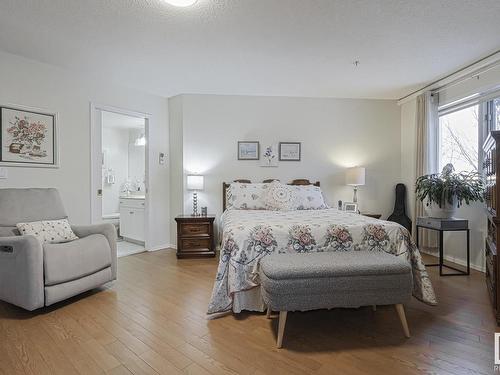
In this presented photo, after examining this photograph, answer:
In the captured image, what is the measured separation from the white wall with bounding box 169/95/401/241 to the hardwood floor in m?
2.02

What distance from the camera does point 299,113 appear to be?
424 cm

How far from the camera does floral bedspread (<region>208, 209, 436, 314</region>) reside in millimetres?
2084

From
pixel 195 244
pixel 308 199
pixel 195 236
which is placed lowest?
pixel 195 244

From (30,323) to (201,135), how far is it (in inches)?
114

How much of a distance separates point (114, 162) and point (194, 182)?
272 cm

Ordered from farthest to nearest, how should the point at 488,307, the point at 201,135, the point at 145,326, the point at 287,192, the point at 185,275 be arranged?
the point at 201,135
the point at 287,192
the point at 185,275
the point at 488,307
the point at 145,326

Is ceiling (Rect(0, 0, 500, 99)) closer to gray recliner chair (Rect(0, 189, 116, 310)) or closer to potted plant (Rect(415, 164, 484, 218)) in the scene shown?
potted plant (Rect(415, 164, 484, 218))

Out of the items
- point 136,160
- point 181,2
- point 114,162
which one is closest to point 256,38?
point 181,2

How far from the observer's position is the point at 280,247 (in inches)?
84.7

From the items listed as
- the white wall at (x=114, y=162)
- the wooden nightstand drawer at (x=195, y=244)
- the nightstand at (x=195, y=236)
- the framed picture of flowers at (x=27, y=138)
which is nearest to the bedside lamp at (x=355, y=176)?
the nightstand at (x=195, y=236)

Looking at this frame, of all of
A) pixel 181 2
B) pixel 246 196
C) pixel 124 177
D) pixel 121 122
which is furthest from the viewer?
pixel 124 177

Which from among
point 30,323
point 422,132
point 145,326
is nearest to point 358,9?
point 422,132

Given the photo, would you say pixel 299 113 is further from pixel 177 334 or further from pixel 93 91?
pixel 177 334

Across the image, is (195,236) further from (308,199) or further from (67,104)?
(67,104)
